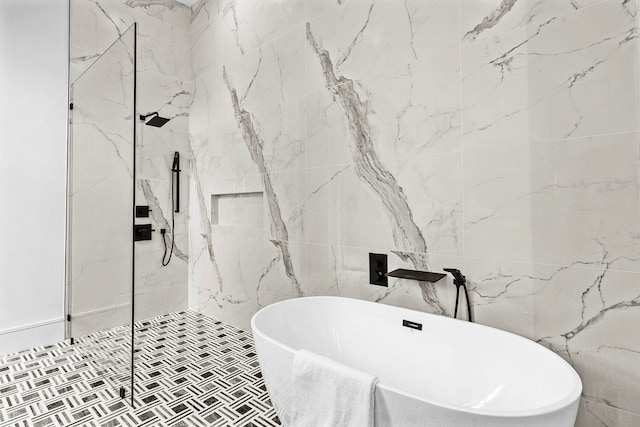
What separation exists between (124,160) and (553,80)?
2.12m

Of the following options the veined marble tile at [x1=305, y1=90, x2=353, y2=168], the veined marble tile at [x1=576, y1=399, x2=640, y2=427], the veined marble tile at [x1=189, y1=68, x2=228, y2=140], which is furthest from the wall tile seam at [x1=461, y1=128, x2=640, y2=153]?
the veined marble tile at [x1=189, y1=68, x2=228, y2=140]

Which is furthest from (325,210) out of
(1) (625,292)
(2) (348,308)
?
(1) (625,292)

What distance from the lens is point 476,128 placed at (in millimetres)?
1660

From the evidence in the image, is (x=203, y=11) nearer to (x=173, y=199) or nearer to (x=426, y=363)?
(x=173, y=199)

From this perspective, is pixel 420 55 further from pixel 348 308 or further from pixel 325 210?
pixel 348 308

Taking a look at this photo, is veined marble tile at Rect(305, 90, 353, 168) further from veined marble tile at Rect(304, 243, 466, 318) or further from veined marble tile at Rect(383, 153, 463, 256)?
veined marble tile at Rect(304, 243, 466, 318)

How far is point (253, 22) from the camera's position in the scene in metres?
2.76

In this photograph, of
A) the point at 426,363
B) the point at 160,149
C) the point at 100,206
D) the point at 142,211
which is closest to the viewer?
the point at 426,363

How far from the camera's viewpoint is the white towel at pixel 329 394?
1090 millimetres

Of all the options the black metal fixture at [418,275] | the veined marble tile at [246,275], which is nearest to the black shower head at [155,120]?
the veined marble tile at [246,275]

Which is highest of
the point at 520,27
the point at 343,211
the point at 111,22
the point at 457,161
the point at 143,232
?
the point at 111,22

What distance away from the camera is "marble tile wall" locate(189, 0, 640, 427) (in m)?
1.34

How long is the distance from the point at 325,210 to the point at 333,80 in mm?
831

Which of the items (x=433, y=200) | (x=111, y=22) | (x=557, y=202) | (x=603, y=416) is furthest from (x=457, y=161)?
(x=111, y=22)
